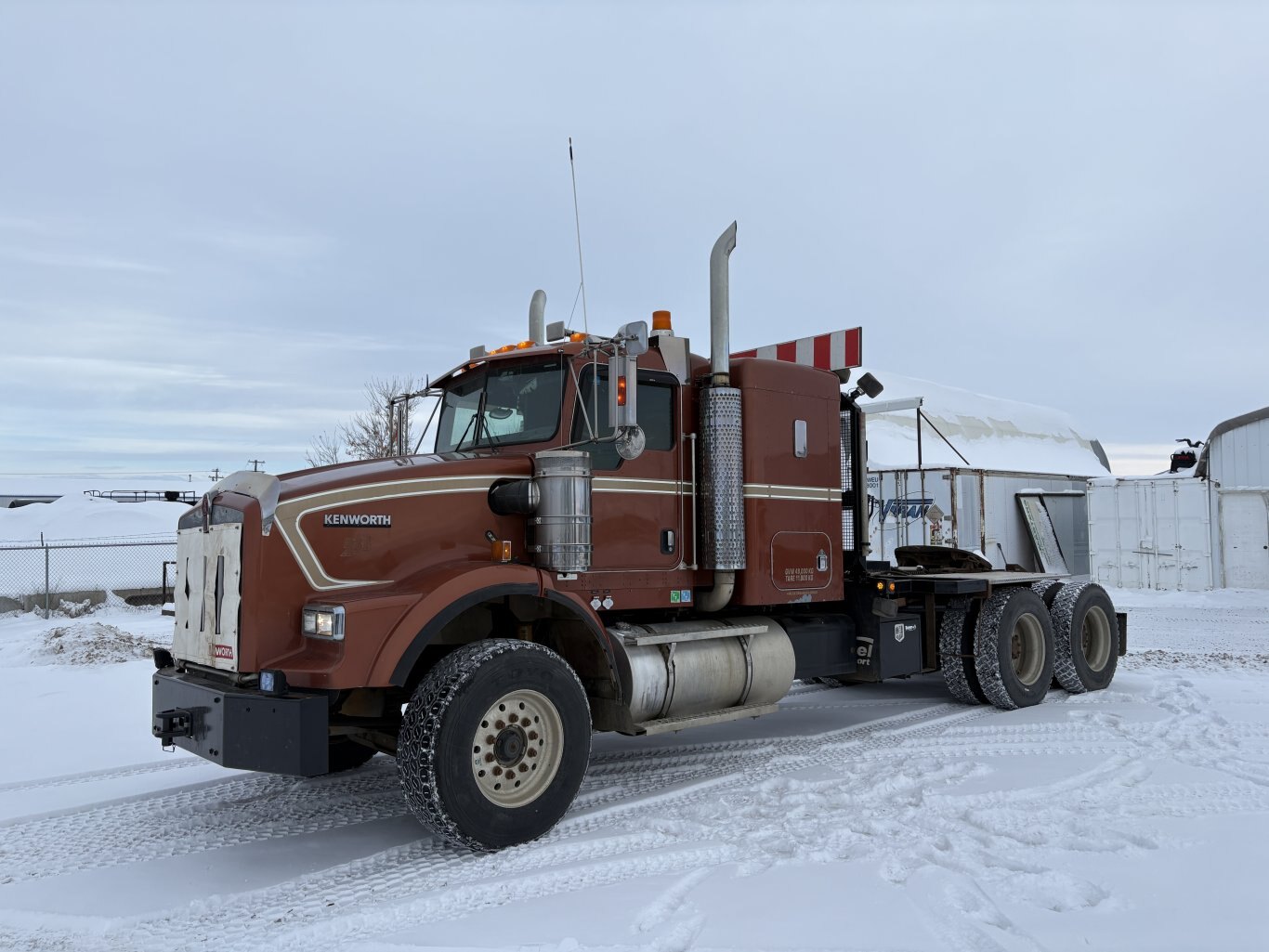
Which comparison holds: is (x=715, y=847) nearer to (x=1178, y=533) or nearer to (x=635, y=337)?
(x=635, y=337)

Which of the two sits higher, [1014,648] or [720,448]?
[720,448]

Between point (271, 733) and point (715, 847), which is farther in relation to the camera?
point (715, 847)

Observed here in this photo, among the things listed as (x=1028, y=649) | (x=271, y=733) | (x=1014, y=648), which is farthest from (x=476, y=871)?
(x=1028, y=649)

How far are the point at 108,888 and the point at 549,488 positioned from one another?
291 cm

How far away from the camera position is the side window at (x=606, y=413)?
5938 millimetres

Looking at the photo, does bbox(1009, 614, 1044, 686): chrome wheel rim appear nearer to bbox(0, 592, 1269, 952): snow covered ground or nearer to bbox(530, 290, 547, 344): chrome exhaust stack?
bbox(0, 592, 1269, 952): snow covered ground

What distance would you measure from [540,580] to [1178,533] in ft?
59.8

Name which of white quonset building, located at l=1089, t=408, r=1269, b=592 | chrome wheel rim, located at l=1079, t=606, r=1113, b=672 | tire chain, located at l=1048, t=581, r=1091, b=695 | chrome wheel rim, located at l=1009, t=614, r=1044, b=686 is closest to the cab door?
chrome wheel rim, located at l=1009, t=614, r=1044, b=686

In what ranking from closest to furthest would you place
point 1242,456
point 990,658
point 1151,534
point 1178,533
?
point 990,658, point 1178,533, point 1151,534, point 1242,456

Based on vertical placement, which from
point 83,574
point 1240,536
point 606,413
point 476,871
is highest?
point 606,413

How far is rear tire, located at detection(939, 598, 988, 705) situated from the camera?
344 inches

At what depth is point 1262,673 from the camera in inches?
395

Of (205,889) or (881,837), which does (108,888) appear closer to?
(205,889)

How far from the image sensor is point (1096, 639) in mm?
9891
